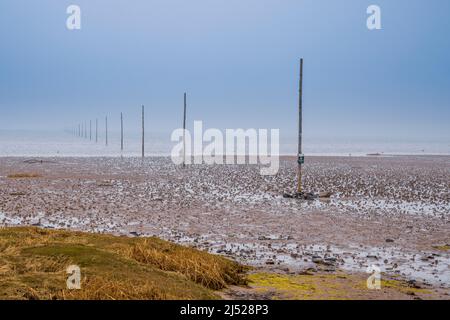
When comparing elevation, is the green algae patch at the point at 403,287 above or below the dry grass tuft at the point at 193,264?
below

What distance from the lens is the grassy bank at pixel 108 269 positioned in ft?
25.0

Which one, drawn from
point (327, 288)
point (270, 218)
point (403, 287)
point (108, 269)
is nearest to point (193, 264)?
point (108, 269)

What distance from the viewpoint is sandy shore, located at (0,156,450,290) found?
13.4 m

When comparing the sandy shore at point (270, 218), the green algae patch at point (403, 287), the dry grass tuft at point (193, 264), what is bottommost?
the sandy shore at point (270, 218)

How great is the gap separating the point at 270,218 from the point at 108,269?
1207cm

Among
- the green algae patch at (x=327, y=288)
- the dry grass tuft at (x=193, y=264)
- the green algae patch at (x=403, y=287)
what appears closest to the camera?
the green algae patch at (x=327, y=288)

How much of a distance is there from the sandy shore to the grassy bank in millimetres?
2617

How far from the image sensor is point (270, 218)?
20281 mm

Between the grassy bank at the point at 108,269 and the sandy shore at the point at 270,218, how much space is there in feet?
8.59

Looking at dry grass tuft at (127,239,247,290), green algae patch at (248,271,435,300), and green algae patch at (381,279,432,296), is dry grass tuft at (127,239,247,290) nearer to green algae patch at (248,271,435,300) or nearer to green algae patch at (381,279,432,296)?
green algae patch at (248,271,435,300)

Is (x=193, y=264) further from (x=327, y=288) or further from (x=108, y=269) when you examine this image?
(x=327, y=288)

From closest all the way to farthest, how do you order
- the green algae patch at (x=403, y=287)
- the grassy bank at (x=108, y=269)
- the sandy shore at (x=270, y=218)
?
1. the grassy bank at (x=108, y=269)
2. the green algae patch at (x=403, y=287)
3. the sandy shore at (x=270, y=218)

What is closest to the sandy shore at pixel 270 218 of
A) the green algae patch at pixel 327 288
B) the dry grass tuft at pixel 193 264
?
the green algae patch at pixel 327 288

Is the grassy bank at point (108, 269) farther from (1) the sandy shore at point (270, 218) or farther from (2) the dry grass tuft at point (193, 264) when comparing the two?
(1) the sandy shore at point (270, 218)
